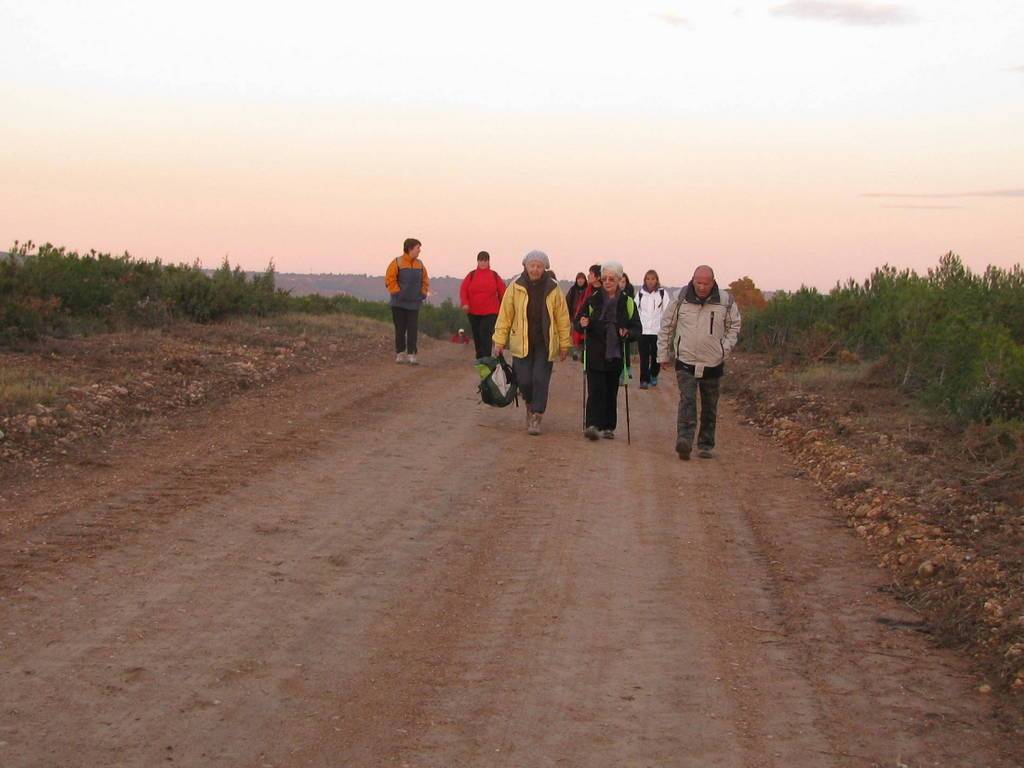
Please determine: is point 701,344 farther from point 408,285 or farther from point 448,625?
point 408,285

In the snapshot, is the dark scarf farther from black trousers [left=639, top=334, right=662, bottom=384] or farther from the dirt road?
black trousers [left=639, top=334, right=662, bottom=384]

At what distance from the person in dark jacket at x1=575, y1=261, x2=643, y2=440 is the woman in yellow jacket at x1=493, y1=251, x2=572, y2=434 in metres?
0.28

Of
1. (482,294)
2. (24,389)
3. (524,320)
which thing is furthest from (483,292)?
(24,389)

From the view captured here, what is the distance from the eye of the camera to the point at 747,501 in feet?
36.0

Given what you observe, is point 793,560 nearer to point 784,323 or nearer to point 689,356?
point 689,356

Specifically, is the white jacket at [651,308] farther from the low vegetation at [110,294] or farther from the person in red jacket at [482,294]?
the low vegetation at [110,294]

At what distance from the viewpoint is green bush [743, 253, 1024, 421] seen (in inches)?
529

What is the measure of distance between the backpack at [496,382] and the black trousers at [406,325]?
274 inches

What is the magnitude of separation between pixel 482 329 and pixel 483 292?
642 mm

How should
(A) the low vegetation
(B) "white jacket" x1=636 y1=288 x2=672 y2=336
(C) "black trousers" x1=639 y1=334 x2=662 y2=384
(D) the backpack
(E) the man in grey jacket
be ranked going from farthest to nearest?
(B) "white jacket" x1=636 y1=288 x2=672 y2=336 < (C) "black trousers" x1=639 y1=334 x2=662 y2=384 < (A) the low vegetation < (D) the backpack < (E) the man in grey jacket

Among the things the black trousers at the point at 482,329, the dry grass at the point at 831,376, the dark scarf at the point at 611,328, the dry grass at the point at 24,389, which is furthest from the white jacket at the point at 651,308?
the dry grass at the point at 24,389

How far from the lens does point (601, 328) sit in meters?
14.5

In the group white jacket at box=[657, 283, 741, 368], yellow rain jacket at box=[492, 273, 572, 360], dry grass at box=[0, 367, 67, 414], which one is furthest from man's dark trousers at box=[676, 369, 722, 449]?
dry grass at box=[0, 367, 67, 414]

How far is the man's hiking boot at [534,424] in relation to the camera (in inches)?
568
